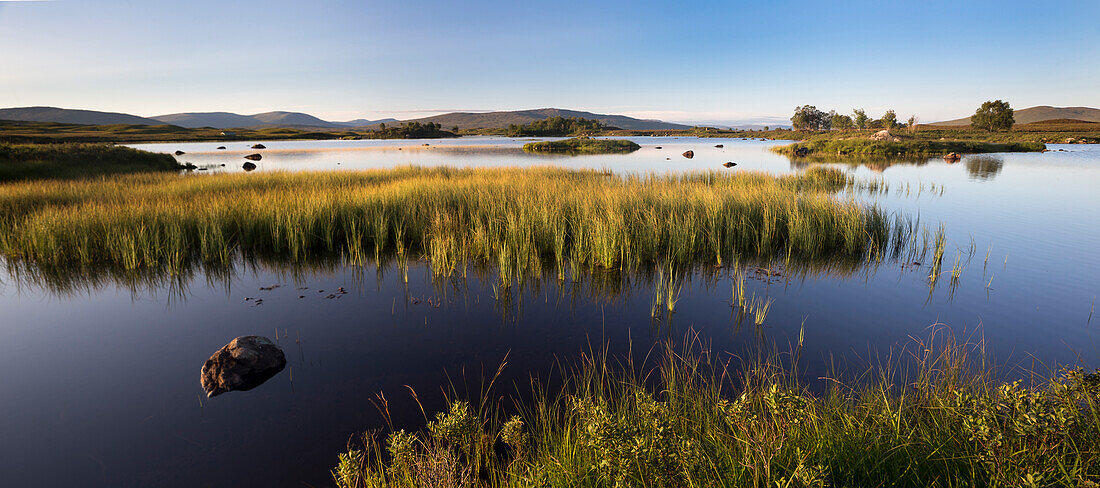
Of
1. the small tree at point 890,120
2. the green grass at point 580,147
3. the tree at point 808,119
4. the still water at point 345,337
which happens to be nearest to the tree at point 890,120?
the small tree at point 890,120

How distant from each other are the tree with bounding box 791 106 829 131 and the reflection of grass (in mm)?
167144

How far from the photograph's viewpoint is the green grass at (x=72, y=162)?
2124cm

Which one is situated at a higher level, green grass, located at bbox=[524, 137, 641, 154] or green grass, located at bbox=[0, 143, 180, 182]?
green grass, located at bbox=[524, 137, 641, 154]

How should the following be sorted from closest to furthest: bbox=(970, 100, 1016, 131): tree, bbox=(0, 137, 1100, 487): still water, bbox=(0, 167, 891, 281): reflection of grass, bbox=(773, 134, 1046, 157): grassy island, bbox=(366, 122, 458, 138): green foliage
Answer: bbox=(0, 137, 1100, 487): still water
bbox=(0, 167, 891, 281): reflection of grass
bbox=(773, 134, 1046, 157): grassy island
bbox=(970, 100, 1016, 131): tree
bbox=(366, 122, 458, 138): green foliage

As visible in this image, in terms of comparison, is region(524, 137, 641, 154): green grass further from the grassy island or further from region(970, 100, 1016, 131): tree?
region(970, 100, 1016, 131): tree

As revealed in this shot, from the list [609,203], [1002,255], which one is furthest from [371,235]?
[1002,255]

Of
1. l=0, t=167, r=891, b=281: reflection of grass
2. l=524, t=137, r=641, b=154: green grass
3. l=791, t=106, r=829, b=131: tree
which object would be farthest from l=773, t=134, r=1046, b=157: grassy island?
l=791, t=106, r=829, b=131: tree

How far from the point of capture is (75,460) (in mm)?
4348

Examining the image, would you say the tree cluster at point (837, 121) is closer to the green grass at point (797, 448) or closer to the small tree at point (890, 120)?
the small tree at point (890, 120)

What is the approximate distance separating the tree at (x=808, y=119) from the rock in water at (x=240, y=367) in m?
179

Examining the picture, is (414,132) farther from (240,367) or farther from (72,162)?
(240,367)

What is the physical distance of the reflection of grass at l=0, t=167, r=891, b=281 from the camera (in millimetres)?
10281

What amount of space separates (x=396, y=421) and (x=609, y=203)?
8.83m

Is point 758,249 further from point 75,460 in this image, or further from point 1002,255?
point 75,460
